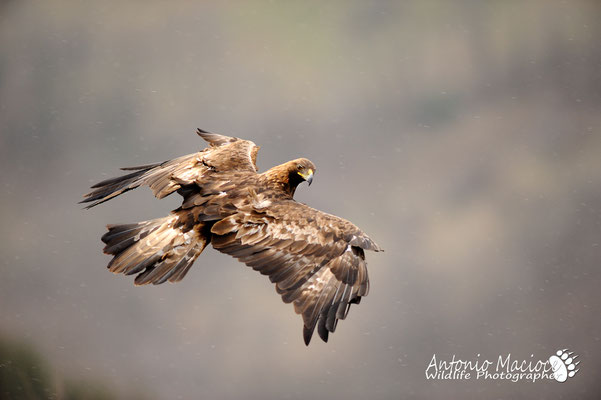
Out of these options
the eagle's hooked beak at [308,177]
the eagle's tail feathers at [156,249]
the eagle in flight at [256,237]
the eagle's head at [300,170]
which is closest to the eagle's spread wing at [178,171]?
the eagle in flight at [256,237]

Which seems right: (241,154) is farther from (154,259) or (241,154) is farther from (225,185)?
(154,259)

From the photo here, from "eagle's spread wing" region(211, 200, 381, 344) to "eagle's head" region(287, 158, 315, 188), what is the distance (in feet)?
1.71

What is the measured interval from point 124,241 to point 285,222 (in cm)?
147

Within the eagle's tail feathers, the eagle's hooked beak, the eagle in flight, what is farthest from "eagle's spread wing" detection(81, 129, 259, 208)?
the eagle's hooked beak

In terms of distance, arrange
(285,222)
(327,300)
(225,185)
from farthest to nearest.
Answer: (225,185), (285,222), (327,300)

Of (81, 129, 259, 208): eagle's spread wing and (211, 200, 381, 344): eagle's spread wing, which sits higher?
(81, 129, 259, 208): eagle's spread wing

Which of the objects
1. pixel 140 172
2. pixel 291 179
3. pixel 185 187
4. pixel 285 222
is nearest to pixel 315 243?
pixel 285 222

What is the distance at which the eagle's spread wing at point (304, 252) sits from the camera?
18.6 ft

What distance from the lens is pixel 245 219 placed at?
19.7 ft

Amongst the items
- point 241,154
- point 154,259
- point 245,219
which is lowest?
point 154,259

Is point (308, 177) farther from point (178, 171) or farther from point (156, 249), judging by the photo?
point (156, 249)

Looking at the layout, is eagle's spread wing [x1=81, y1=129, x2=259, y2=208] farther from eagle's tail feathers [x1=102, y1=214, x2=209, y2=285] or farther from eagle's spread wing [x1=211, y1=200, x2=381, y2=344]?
eagle's spread wing [x1=211, y1=200, x2=381, y2=344]

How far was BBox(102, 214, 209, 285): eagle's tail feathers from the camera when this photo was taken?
6.19m

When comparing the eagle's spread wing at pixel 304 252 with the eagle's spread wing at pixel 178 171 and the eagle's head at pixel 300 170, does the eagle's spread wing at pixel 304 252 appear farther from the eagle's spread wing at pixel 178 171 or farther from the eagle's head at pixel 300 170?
Result: the eagle's spread wing at pixel 178 171
